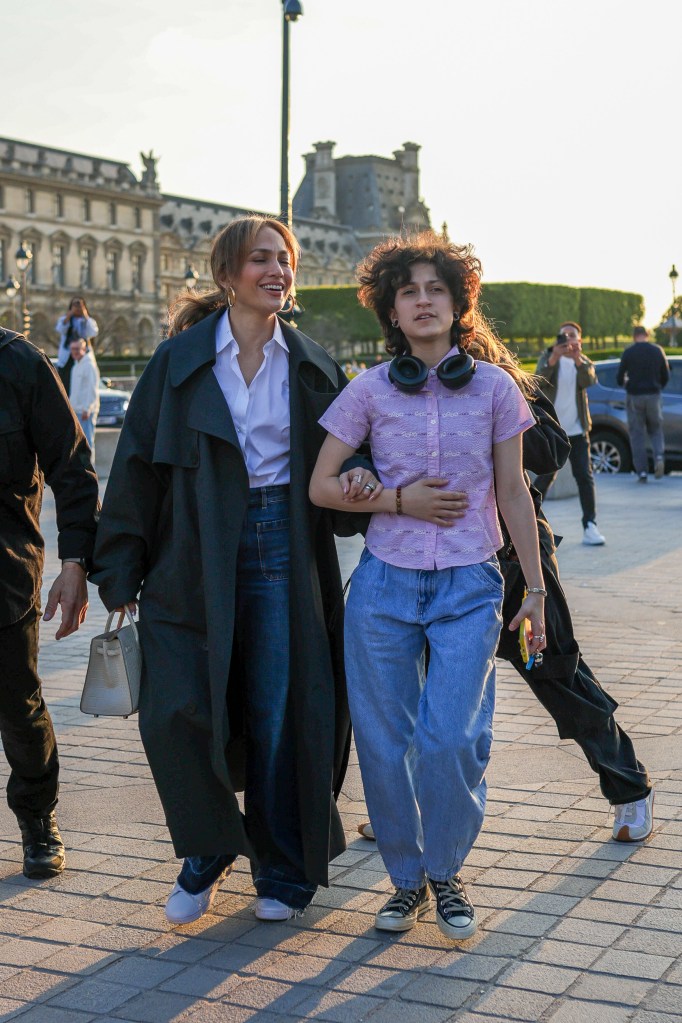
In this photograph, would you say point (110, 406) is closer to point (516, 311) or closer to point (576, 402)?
point (576, 402)

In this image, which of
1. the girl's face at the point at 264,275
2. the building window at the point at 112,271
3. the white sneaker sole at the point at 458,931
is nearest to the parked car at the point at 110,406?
the girl's face at the point at 264,275

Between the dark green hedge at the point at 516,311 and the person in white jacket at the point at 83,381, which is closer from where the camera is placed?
the person in white jacket at the point at 83,381

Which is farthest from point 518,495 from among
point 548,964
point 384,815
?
point 548,964

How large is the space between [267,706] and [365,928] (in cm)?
55

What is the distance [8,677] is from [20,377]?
741 millimetres

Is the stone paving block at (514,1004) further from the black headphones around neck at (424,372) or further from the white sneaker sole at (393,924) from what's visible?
the black headphones around neck at (424,372)

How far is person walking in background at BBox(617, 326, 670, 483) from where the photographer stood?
1490 cm

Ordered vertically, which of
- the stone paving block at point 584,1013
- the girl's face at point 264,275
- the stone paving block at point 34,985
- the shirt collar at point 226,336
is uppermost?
the girl's face at point 264,275

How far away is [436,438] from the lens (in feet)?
10.2

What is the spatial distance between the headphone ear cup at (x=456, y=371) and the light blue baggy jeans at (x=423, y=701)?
40 centimetres

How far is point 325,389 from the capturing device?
3.38 m

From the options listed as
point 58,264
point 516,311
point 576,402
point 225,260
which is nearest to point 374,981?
point 225,260

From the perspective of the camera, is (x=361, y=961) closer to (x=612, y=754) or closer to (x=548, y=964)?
(x=548, y=964)

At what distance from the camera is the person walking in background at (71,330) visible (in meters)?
13.0
